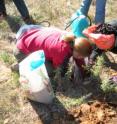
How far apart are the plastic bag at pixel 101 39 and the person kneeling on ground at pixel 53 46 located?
102 mm

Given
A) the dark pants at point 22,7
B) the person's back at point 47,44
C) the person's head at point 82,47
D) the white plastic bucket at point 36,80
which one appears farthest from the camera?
the dark pants at point 22,7

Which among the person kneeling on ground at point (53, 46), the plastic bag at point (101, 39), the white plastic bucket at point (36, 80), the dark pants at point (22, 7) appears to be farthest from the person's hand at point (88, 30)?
the dark pants at point (22, 7)

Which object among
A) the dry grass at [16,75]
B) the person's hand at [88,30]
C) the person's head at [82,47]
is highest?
the person's hand at [88,30]

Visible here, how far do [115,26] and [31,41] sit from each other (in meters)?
0.89

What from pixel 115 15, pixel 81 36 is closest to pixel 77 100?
pixel 81 36

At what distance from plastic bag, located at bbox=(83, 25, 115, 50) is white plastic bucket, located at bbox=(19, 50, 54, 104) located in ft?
1.70

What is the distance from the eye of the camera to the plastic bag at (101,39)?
11.9 feet

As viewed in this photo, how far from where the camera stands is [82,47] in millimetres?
3527

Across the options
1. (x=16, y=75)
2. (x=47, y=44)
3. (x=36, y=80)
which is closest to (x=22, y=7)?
(x=47, y=44)

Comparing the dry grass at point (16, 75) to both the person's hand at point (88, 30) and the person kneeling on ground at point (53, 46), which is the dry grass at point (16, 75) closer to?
the person kneeling on ground at point (53, 46)

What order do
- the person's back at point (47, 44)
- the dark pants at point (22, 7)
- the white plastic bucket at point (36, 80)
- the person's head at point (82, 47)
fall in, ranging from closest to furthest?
the white plastic bucket at point (36, 80), the person's head at point (82, 47), the person's back at point (47, 44), the dark pants at point (22, 7)

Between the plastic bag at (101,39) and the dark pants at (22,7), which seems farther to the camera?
the dark pants at (22,7)

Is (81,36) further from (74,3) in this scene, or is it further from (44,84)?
(74,3)

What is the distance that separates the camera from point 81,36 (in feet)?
12.9
